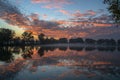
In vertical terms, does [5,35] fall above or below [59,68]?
above

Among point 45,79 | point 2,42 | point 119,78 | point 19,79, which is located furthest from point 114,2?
point 2,42

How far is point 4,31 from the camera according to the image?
183m

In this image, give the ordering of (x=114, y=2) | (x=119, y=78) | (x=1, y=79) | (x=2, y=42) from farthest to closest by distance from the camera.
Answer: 1. (x=2, y=42)
2. (x=114, y=2)
3. (x=119, y=78)
4. (x=1, y=79)

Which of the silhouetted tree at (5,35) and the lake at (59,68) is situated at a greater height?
the silhouetted tree at (5,35)

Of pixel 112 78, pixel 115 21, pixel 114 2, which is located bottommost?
pixel 112 78

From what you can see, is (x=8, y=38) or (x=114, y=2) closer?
(x=114, y=2)

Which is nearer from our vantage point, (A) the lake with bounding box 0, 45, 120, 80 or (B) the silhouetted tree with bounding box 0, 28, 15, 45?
(A) the lake with bounding box 0, 45, 120, 80

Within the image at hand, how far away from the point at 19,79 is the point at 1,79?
73.6 inches

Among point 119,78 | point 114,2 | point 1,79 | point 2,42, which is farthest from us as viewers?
point 2,42

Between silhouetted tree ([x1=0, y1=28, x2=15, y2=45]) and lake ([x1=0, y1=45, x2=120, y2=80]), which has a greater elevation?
silhouetted tree ([x1=0, y1=28, x2=15, y2=45])

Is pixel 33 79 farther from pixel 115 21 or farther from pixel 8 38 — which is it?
pixel 8 38

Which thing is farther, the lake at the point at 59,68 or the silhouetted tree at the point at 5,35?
the silhouetted tree at the point at 5,35

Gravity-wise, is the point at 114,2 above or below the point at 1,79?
above

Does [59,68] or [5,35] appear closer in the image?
[59,68]
